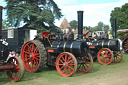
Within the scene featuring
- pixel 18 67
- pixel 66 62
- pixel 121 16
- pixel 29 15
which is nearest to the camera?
pixel 18 67

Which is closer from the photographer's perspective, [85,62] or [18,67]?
[18,67]

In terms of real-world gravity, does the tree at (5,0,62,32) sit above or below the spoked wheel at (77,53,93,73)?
above

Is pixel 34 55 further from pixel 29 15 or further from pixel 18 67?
pixel 29 15

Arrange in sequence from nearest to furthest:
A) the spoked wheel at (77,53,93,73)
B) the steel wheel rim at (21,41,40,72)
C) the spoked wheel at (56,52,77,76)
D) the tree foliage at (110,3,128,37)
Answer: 1. the spoked wheel at (56,52,77,76)
2. the spoked wheel at (77,53,93,73)
3. the steel wheel rim at (21,41,40,72)
4. the tree foliage at (110,3,128,37)

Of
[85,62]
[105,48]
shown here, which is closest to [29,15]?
[105,48]

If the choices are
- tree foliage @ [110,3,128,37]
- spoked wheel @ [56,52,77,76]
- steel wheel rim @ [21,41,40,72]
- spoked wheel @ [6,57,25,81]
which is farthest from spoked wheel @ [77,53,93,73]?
tree foliage @ [110,3,128,37]

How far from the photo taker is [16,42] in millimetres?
13109

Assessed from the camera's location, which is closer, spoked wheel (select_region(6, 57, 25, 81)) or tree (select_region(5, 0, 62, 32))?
spoked wheel (select_region(6, 57, 25, 81))

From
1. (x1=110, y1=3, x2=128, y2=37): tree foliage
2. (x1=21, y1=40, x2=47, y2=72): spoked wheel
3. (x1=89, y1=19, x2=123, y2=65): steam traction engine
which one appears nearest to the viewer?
(x1=21, y1=40, x2=47, y2=72): spoked wheel

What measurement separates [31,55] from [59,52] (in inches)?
46.5

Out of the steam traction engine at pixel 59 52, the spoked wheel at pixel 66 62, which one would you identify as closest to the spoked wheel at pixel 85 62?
the steam traction engine at pixel 59 52

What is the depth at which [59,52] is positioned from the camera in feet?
21.4

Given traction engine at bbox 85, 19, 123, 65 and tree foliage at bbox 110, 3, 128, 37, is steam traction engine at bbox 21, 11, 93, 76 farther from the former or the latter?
tree foliage at bbox 110, 3, 128, 37

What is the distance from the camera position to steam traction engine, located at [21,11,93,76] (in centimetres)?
607
